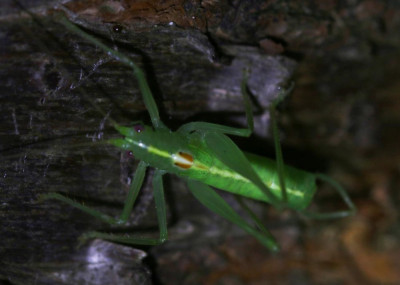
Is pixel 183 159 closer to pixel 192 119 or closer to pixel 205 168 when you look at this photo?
pixel 205 168

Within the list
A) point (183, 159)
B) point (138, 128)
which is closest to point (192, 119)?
point (183, 159)

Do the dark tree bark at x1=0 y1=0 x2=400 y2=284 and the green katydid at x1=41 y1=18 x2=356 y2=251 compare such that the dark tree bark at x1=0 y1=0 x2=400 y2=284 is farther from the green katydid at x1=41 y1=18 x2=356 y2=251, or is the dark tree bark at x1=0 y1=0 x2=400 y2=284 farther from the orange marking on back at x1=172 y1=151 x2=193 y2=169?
the orange marking on back at x1=172 y1=151 x2=193 y2=169

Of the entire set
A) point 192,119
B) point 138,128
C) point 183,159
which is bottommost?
point 183,159

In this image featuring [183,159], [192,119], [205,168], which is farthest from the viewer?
[192,119]

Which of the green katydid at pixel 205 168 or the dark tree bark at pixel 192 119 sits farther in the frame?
the green katydid at pixel 205 168

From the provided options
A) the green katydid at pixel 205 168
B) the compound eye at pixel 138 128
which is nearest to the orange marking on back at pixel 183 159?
the green katydid at pixel 205 168

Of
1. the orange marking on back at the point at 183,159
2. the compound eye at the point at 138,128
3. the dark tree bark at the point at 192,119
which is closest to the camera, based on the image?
the dark tree bark at the point at 192,119

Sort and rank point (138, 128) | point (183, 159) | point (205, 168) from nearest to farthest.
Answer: point (138, 128), point (183, 159), point (205, 168)

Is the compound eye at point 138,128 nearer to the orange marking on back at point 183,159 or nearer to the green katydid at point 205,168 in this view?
the green katydid at point 205,168

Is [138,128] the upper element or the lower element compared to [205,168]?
upper
